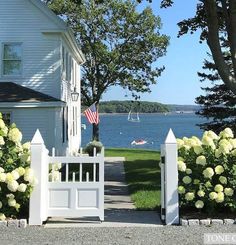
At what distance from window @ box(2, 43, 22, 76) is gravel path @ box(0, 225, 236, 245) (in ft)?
48.0

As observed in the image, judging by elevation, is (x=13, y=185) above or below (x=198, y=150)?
below

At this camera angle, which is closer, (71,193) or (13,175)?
(13,175)

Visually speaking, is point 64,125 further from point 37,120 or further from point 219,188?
point 219,188

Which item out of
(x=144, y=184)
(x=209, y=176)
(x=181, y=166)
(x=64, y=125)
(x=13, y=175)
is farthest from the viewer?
(x=64, y=125)

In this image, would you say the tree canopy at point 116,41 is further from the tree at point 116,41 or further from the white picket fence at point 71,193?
the white picket fence at point 71,193

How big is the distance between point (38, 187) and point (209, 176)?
3266 millimetres

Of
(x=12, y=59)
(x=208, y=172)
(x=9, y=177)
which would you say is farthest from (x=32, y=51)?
(x=208, y=172)

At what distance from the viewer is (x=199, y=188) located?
9562 mm

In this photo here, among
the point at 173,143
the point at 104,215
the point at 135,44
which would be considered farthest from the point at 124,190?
the point at 135,44

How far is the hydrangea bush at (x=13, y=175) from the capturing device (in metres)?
9.24

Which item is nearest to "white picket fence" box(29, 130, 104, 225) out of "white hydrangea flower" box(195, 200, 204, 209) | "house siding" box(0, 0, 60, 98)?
"white hydrangea flower" box(195, 200, 204, 209)

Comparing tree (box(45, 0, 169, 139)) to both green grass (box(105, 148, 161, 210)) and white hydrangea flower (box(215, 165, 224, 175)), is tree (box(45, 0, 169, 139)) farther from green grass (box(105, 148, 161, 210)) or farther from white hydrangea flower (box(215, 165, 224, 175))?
white hydrangea flower (box(215, 165, 224, 175))

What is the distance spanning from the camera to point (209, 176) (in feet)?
31.2

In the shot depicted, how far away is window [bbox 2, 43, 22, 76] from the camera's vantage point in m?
22.6
